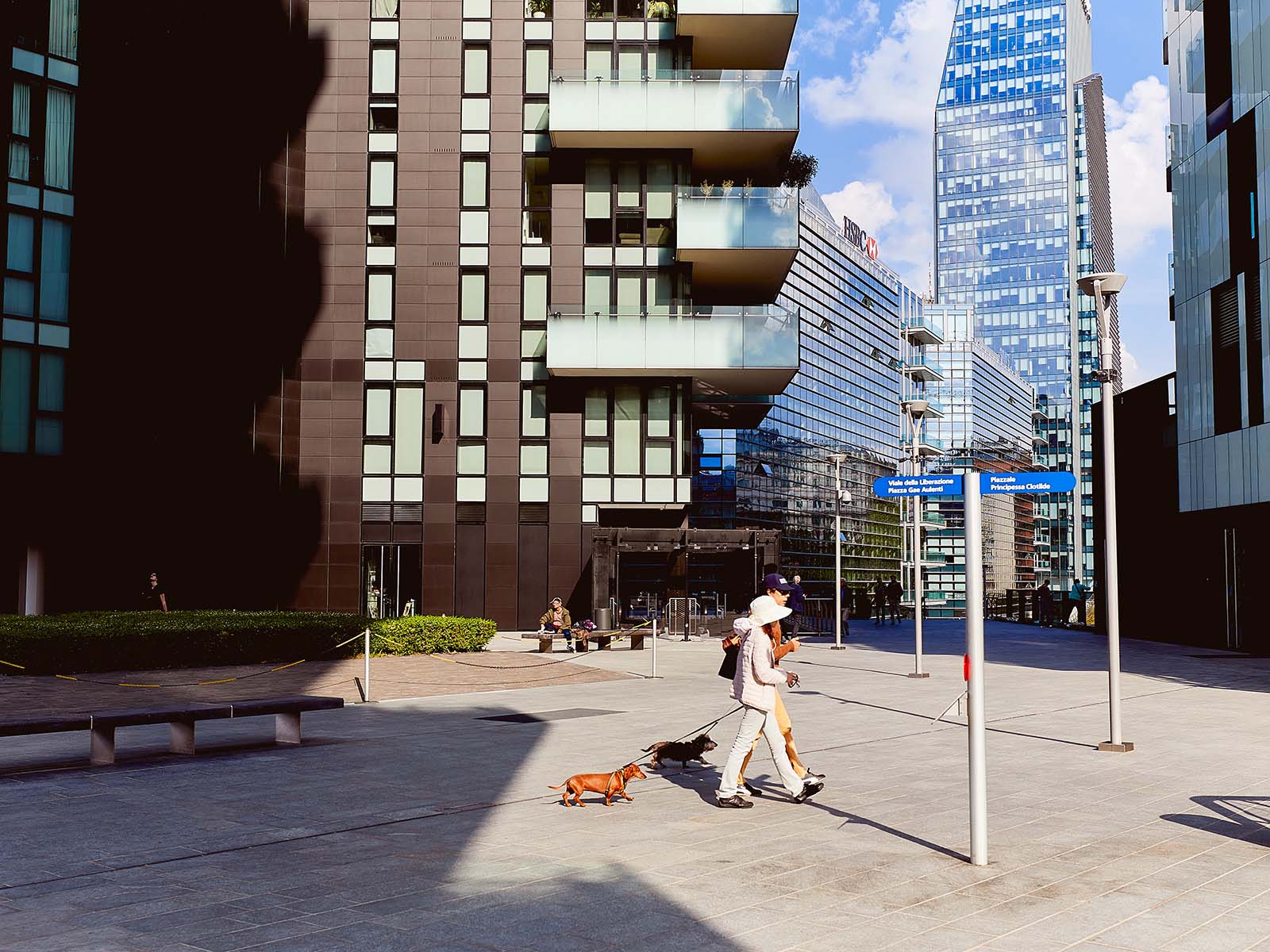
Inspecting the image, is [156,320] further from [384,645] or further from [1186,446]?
[1186,446]

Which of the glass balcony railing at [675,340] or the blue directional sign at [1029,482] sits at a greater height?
the glass balcony railing at [675,340]

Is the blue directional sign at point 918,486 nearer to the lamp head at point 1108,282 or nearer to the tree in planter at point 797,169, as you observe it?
the lamp head at point 1108,282

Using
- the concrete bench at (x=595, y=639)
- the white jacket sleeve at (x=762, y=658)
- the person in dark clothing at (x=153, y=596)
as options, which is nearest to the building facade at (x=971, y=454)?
the concrete bench at (x=595, y=639)

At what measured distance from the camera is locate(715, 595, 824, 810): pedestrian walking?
9.86 m

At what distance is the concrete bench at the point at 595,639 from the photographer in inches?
1147

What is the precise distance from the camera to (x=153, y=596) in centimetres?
3186

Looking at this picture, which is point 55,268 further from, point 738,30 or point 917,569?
point 917,569

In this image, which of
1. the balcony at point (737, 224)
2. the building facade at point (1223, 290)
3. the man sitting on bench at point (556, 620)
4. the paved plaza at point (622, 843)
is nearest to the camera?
the paved plaza at point (622, 843)

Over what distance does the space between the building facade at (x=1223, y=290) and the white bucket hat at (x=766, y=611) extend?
22273 mm

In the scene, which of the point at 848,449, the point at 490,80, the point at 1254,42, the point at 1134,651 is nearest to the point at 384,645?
the point at 1134,651

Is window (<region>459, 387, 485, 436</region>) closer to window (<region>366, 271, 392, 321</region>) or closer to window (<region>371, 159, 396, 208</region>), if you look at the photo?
window (<region>366, 271, 392, 321</region>)

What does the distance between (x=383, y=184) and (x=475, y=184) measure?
3.08m

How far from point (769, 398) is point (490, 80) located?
14772mm

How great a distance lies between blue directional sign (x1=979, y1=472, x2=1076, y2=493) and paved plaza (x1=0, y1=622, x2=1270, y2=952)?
2.51 meters
